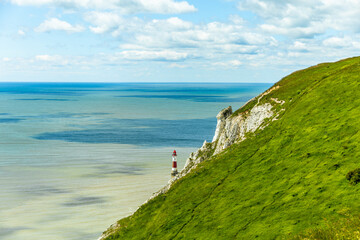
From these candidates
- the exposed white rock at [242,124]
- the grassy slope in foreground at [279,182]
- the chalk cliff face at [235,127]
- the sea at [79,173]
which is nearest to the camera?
the grassy slope in foreground at [279,182]

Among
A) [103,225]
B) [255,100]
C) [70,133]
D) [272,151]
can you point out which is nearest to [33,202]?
[103,225]

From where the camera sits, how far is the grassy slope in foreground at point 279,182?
63.9 feet

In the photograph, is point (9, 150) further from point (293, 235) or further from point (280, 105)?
point (293, 235)

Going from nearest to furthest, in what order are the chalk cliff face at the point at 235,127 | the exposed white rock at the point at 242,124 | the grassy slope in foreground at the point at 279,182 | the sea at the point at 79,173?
the grassy slope in foreground at the point at 279,182 < the chalk cliff face at the point at 235,127 < the exposed white rock at the point at 242,124 < the sea at the point at 79,173

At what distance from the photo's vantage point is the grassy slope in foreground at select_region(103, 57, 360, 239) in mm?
19484

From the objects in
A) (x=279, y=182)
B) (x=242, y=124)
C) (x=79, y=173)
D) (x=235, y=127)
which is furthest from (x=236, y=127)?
(x=79, y=173)

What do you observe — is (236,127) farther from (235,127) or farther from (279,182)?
(279,182)

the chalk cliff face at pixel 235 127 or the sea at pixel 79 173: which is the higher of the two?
the chalk cliff face at pixel 235 127

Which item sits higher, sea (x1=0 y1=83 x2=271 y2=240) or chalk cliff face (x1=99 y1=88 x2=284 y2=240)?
chalk cliff face (x1=99 y1=88 x2=284 y2=240)

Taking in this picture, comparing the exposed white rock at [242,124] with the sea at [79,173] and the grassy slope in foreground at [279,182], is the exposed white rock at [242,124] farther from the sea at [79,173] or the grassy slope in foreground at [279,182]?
the sea at [79,173]

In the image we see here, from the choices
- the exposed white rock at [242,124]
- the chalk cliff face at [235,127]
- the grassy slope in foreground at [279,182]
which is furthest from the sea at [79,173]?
the grassy slope in foreground at [279,182]

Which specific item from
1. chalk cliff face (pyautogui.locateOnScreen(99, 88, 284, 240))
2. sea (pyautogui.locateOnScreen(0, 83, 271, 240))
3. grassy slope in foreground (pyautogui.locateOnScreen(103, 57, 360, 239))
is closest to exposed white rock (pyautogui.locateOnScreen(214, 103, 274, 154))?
chalk cliff face (pyautogui.locateOnScreen(99, 88, 284, 240))

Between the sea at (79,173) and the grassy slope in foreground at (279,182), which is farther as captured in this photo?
the sea at (79,173)

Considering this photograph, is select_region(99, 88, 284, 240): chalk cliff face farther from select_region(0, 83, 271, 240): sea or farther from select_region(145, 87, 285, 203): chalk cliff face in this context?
select_region(0, 83, 271, 240): sea
